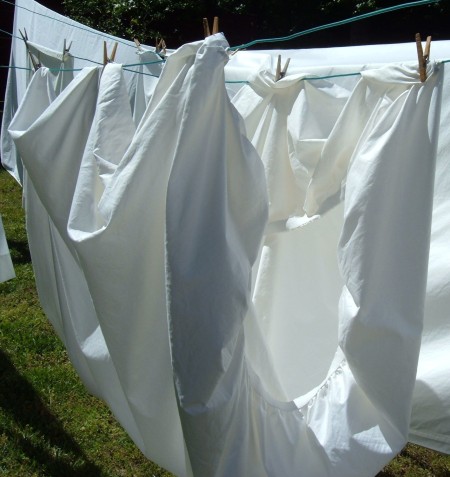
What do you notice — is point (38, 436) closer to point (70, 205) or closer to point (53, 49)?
point (70, 205)

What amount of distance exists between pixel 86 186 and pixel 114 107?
207 millimetres

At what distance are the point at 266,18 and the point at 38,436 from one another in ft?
20.7

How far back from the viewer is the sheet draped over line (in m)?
1.20

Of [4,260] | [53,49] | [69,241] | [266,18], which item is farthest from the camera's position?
[266,18]

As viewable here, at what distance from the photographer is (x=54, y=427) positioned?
2385 millimetres

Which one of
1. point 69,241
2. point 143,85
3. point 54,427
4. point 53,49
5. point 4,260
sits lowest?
point 54,427

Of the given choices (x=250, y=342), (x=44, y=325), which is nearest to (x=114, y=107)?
(x=250, y=342)

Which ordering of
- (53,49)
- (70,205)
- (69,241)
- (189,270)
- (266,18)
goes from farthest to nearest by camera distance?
1. (266,18)
2. (53,49)
3. (70,205)
4. (69,241)
5. (189,270)

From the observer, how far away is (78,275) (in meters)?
1.82

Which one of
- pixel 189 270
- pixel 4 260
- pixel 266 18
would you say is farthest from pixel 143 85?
pixel 266 18

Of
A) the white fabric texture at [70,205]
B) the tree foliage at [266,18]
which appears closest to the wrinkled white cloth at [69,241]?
the white fabric texture at [70,205]

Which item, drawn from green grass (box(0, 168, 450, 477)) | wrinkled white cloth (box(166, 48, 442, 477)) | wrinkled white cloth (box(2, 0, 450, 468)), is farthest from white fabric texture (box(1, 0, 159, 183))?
wrinkled white cloth (box(166, 48, 442, 477))

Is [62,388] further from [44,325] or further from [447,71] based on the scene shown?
[447,71]

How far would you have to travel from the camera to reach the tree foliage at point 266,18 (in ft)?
21.9
